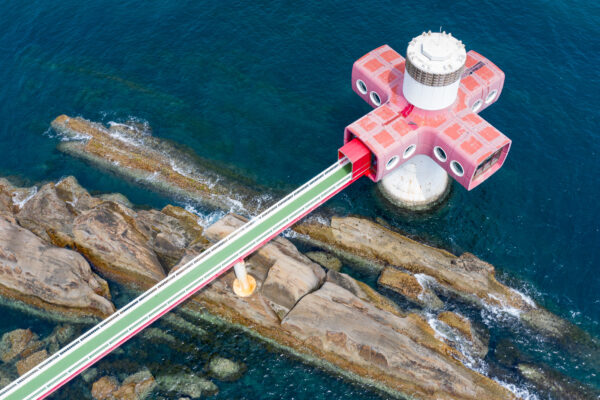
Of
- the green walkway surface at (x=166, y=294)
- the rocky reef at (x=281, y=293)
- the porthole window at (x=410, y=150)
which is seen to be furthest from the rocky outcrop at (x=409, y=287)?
the porthole window at (x=410, y=150)

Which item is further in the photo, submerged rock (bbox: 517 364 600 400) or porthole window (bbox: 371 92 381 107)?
porthole window (bbox: 371 92 381 107)

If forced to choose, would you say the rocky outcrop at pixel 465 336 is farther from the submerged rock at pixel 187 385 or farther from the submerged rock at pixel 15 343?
the submerged rock at pixel 15 343

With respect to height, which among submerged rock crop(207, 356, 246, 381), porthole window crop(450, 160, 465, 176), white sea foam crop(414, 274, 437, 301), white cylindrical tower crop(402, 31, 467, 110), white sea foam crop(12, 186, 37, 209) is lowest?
white sea foam crop(414, 274, 437, 301)

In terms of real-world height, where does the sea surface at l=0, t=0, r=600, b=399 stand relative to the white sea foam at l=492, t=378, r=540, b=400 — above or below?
above

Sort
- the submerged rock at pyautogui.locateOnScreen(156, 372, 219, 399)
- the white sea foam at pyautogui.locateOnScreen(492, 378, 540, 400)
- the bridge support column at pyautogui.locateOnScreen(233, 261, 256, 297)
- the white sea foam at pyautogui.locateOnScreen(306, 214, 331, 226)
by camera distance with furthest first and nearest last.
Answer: the white sea foam at pyautogui.locateOnScreen(306, 214, 331, 226)
the bridge support column at pyautogui.locateOnScreen(233, 261, 256, 297)
the submerged rock at pyautogui.locateOnScreen(156, 372, 219, 399)
the white sea foam at pyautogui.locateOnScreen(492, 378, 540, 400)

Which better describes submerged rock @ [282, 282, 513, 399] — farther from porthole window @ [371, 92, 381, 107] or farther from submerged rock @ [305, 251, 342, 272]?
porthole window @ [371, 92, 381, 107]

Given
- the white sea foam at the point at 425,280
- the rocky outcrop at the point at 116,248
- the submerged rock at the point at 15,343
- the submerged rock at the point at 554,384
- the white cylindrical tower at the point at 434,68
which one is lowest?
the submerged rock at the point at 554,384

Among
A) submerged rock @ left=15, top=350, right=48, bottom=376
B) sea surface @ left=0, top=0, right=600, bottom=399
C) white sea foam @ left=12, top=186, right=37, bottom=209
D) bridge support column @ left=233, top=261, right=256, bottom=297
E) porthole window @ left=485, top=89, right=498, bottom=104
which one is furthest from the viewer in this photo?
white sea foam @ left=12, top=186, right=37, bottom=209

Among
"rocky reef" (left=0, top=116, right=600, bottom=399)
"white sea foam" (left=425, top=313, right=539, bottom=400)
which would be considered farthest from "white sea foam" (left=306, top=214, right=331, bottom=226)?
"white sea foam" (left=425, top=313, right=539, bottom=400)
